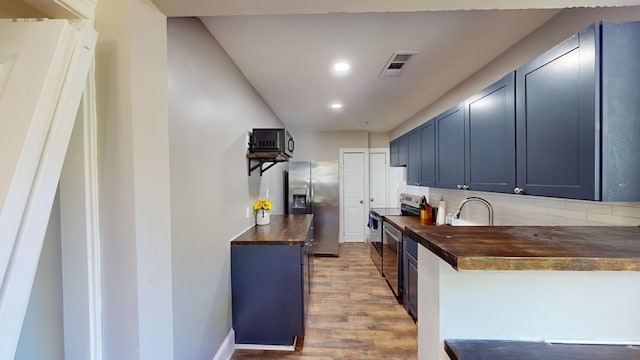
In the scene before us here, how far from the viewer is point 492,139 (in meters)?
1.68

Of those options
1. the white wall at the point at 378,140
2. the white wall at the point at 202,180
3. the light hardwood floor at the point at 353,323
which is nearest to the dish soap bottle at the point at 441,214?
the light hardwood floor at the point at 353,323

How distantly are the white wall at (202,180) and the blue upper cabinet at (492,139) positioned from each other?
76.3 inches

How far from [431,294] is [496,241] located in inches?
11.9

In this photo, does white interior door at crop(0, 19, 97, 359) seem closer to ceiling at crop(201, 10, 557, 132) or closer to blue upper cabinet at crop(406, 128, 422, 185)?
ceiling at crop(201, 10, 557, 132)

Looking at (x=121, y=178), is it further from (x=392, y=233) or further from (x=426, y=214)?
(x=426, y=214)

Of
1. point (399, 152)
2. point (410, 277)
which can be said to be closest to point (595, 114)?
point (410, 277)

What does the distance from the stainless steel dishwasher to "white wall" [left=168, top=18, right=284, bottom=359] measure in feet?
5.79

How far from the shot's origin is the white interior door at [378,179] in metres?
5.57

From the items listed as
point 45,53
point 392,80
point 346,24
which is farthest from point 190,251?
point 392,80

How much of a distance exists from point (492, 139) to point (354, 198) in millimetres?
3898

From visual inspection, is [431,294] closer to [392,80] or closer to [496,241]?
[496,241]

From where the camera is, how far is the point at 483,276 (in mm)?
853

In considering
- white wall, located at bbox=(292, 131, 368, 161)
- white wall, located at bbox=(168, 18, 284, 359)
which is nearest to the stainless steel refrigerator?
white wall, located at bbox=(292, 131, 368, 161)

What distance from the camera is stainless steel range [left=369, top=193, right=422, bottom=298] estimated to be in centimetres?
288
